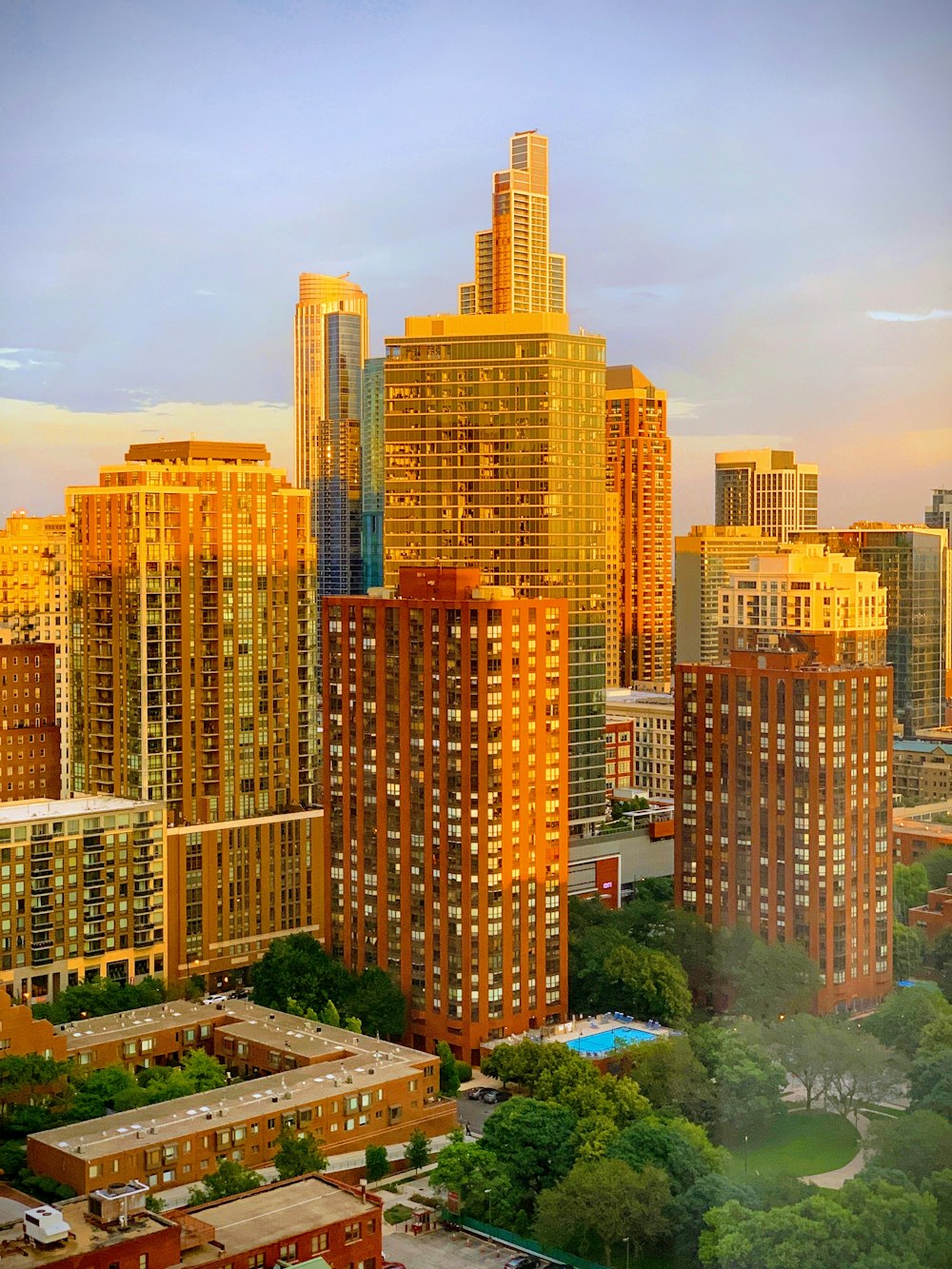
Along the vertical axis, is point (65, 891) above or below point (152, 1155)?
above

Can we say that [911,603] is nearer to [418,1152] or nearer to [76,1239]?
[418,1152]

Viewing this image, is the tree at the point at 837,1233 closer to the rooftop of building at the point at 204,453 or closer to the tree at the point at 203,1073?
the tree at the point at 203,1073

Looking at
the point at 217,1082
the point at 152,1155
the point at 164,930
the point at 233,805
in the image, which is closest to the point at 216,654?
the point at 233,805

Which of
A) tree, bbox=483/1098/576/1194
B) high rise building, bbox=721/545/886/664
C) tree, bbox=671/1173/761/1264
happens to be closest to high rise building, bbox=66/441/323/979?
high rise building, bbox=721/545/886/664

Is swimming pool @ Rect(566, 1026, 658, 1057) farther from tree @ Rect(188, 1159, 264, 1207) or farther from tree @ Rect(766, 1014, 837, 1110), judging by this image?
tree @ Rect(188, 1159, 264, 1207)

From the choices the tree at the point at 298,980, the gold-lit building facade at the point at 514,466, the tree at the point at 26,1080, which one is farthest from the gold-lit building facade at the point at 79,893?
the gold-lit building facade at the point at 514,466

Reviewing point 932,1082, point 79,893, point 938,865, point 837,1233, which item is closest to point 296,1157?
point 837,1233

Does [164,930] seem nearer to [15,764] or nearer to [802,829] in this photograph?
[15,764]
